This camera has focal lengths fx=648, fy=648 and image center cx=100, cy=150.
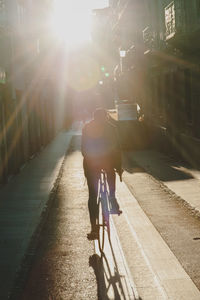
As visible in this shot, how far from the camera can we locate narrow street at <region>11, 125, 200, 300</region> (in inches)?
254

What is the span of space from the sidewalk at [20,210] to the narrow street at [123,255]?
21cm

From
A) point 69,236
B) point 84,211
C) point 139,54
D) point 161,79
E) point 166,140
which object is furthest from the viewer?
point 139,54

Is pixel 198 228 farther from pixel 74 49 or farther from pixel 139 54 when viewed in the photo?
pixel 74 49

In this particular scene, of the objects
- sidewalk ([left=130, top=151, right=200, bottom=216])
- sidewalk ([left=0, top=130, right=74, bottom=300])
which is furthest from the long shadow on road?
sidewalk ([left=0, top=130, right=74, bottom=300])

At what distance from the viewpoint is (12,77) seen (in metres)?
19.7

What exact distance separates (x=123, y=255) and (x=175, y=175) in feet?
30.4

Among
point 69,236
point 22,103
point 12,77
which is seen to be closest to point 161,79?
point 22,103

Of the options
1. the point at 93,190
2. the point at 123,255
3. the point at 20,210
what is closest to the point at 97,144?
the point at 93,190

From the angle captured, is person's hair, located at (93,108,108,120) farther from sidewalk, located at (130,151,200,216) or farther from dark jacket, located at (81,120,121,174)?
sidewalk, located at (130,151,200,216)

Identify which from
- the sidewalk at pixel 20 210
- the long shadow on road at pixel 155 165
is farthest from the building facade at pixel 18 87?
the long shadow on road at pixel 155 165

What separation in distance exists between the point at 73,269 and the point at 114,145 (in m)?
2.09

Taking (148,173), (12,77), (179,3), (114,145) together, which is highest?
(179,3)

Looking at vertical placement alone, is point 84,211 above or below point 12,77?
below

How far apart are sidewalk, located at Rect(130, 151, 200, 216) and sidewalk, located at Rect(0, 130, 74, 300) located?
2.72 m
